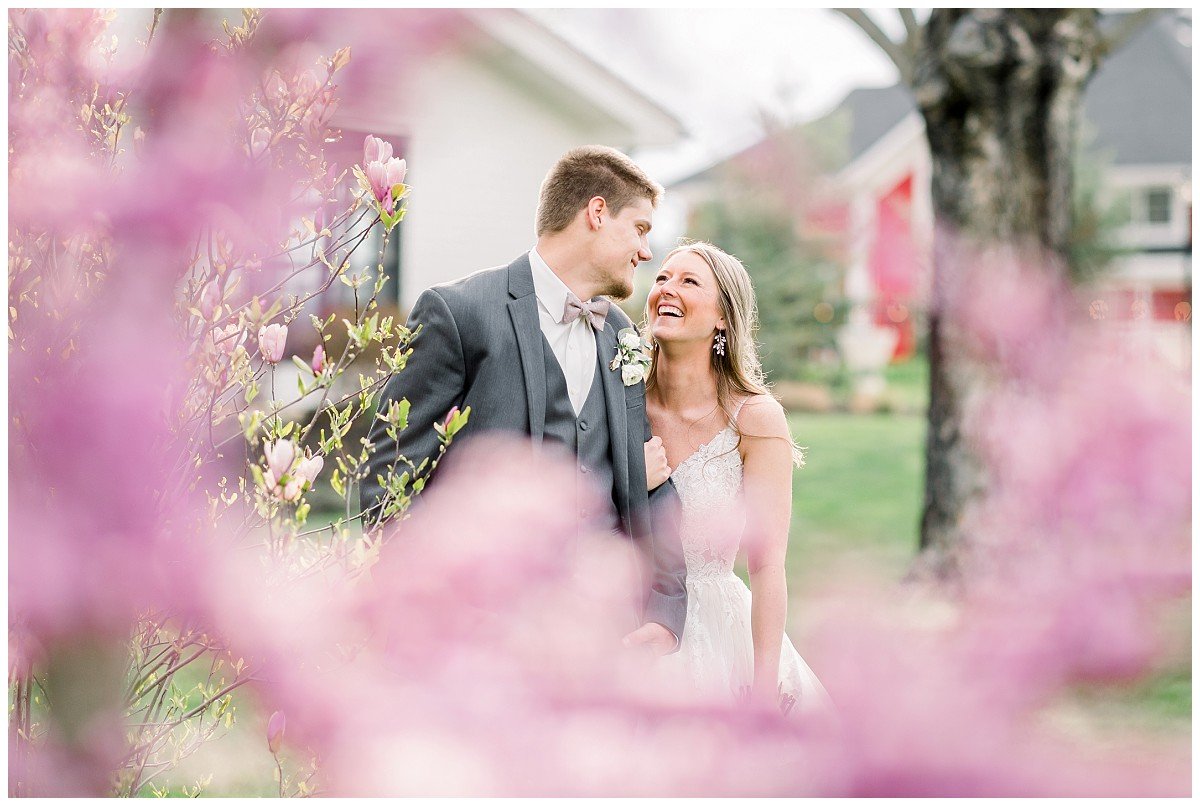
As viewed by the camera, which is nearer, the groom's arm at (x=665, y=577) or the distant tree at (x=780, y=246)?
the groom's arm at (x=665, y=577)

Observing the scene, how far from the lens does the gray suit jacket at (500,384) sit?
6.52 feet

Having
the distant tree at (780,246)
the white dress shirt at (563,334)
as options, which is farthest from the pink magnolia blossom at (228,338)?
the distant tree at (780,246)

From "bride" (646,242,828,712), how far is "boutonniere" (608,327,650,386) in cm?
13

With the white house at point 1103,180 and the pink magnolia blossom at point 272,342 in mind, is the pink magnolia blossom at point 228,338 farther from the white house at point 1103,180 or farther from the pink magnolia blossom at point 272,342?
the white house at point 1103,180

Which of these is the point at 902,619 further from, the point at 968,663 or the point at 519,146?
the point at 519,146

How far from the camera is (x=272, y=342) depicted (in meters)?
1.32

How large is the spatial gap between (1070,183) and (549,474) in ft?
16.3

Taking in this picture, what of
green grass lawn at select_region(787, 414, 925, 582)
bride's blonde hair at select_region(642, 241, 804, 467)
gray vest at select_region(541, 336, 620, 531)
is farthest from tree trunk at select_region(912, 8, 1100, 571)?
gray vest at select_region(541, 336, 620, 531)

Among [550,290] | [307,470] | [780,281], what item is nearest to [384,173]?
[307,470]

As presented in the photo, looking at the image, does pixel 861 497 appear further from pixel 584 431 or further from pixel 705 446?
pixel 584 431

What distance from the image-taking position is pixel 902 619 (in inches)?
22.3

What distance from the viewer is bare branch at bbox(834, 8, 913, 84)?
511 cm

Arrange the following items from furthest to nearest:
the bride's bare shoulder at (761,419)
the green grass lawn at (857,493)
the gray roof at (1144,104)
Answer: the gray roof at (1144,104) → the green grass lawn at (857,493) → the bride's bare shoulder at (761,419)

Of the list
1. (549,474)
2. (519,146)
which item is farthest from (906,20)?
(549,474)
